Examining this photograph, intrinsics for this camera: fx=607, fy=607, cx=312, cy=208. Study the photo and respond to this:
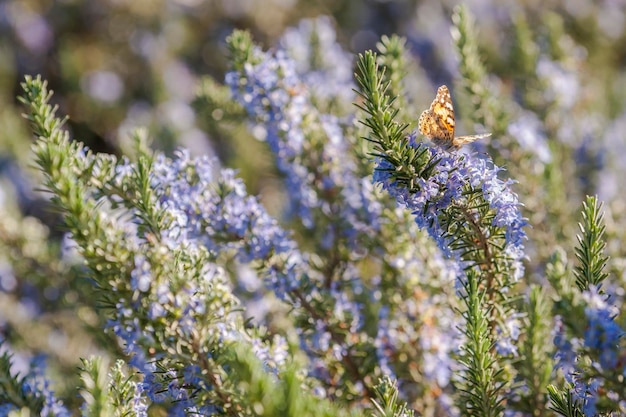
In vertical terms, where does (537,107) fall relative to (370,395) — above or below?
above

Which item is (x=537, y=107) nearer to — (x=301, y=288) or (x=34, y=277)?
(x=301, y=288)

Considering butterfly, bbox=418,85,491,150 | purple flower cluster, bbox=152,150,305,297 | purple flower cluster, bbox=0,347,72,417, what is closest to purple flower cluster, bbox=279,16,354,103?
purple flower cluster, bbox=152,150,305,297

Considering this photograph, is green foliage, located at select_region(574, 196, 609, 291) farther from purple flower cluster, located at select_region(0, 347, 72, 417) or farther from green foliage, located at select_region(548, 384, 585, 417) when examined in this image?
purple flower cluster, located at select_region(0, 347, 72, 417)

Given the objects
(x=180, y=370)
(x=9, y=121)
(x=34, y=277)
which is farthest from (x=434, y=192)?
(x=9, y=121)

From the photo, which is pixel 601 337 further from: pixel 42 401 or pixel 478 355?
pixel 42 401

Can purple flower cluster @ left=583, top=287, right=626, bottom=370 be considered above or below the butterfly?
below

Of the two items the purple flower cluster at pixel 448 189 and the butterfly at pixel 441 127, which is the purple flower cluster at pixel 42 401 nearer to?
the purple flower cluster at pixel 448 189

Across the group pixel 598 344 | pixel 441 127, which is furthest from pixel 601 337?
pixel 441 127
